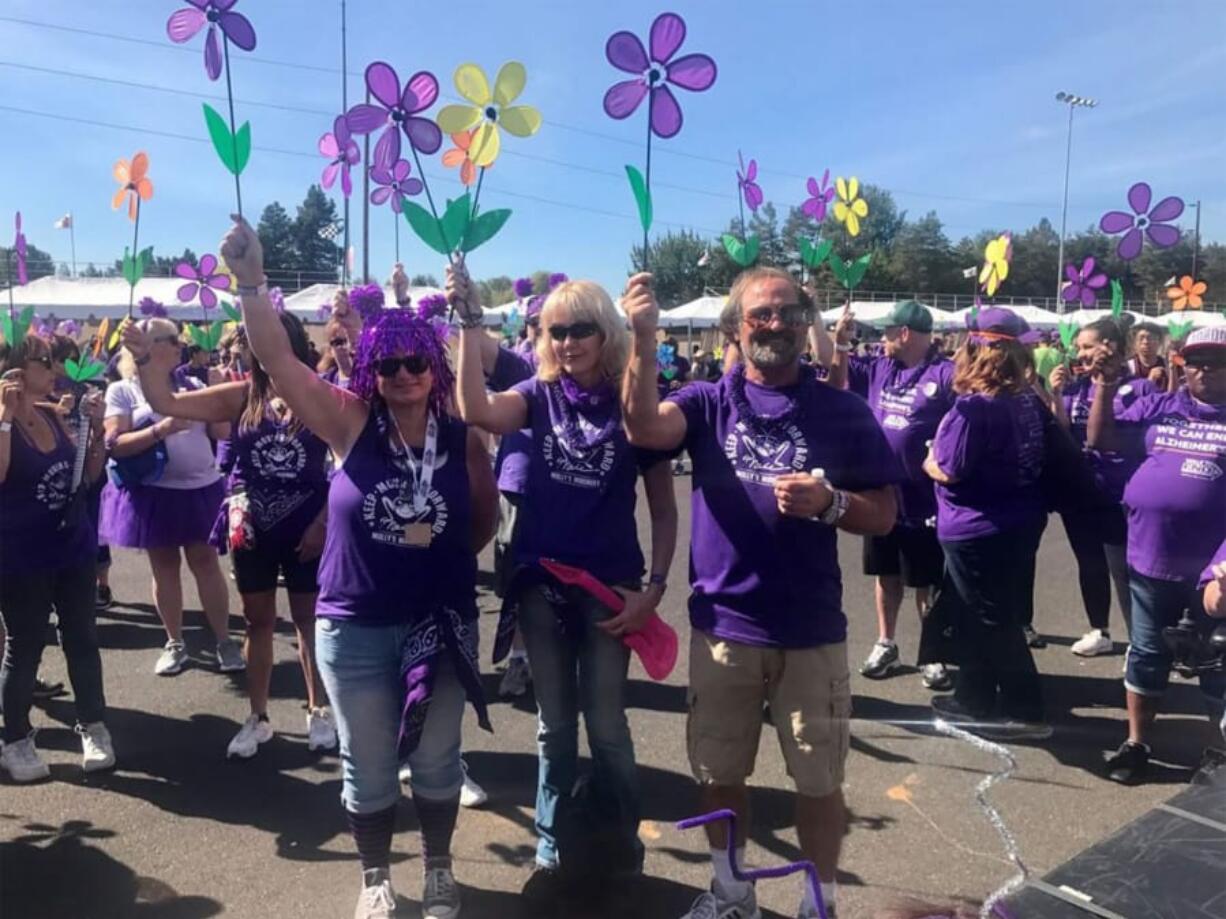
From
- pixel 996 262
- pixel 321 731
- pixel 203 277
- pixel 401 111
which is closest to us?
pixel 401 111

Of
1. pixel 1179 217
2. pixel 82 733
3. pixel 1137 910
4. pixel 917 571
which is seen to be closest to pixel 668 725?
pixel 917 571

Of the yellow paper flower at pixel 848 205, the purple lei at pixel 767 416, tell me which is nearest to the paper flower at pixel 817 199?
the yellow paper flower at pixel 848 205

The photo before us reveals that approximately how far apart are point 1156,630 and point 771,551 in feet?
6.80

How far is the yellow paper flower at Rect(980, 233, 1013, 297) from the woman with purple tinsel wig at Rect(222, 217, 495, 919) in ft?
13.9

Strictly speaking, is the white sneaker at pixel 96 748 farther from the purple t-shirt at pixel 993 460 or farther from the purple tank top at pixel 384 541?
the purple t-shirt at pixel 993 460

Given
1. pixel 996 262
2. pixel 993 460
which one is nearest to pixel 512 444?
pixel 993 460

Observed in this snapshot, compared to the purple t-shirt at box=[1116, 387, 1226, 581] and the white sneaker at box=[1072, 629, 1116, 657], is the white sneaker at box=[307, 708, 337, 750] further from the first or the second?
the white sneaker at box=[1072, 629, 1116, 657]

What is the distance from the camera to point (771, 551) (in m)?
2.36

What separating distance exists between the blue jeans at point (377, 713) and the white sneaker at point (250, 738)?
1.33 m

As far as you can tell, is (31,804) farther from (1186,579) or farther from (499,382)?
(1186,579)

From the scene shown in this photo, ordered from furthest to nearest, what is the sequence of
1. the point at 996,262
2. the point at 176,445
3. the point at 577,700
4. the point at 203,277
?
the point at 203,277 < the point at 996,262 < the point at 176,445 < the point at 577,700

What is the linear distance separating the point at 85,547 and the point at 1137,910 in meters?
3.72

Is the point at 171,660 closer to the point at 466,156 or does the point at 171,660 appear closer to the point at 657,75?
the point at 466,156

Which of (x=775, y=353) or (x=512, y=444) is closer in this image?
(x=775, y=353)
